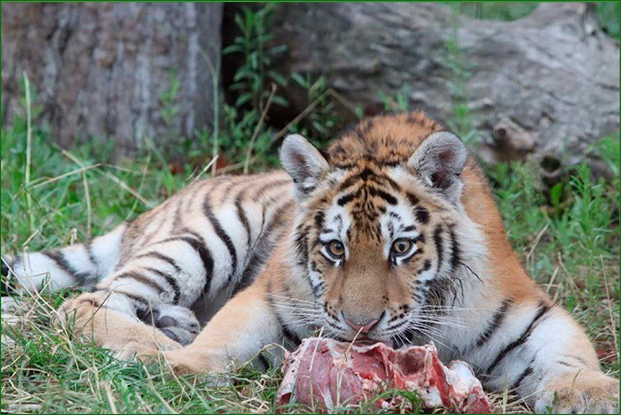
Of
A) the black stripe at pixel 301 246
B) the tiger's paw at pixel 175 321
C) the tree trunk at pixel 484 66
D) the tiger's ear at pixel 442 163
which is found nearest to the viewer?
the tiger's ear at pixel 442 163

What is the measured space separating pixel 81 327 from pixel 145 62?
12.9ft

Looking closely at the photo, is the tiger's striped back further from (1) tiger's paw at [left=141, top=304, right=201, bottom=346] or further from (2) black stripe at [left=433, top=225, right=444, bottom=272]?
(2) black stripe at [left=433, top=225, right=444, bottom=272]

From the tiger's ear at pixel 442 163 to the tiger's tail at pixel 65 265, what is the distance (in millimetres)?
2259

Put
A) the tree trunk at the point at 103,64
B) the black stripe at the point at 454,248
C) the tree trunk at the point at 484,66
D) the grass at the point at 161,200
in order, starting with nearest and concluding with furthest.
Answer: the grass at the point at 161,200
the black stripe at the point at 454,248
the tree trunk at the point at 484,66
the tree trunk at the point at 103,64

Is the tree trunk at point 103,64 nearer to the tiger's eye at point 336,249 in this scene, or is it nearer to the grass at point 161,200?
the grass at point 161,200

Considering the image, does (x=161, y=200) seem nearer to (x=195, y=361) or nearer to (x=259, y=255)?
(x=259, y=255)

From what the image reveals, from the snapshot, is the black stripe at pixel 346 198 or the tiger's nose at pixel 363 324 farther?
the black stripe at pixel 346 198

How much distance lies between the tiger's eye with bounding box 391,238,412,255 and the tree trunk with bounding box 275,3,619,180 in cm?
335

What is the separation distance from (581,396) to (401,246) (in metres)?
0.99

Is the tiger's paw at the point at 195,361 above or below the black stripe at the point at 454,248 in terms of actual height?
below

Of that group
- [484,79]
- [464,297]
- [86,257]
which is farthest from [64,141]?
[464,297]

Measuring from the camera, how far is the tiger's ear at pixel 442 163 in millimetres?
4152

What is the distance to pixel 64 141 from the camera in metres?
8.14

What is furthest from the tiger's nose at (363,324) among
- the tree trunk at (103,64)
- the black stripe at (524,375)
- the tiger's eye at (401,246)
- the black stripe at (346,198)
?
the tree trunk at (103,64)
